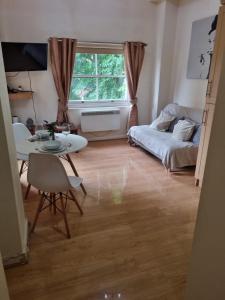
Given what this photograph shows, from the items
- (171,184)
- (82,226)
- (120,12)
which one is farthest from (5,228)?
(120,12)

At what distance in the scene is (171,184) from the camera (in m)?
3.09

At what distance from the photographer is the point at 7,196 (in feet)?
5.17

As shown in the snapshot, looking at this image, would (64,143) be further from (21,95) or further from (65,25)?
(65,25)

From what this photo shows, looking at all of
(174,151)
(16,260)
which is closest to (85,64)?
(174,151)

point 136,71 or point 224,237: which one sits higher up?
point 136,71

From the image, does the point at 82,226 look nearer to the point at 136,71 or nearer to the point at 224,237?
the point at 224,237

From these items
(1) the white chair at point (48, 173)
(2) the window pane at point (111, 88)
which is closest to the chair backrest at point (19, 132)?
(1) the white chair at point (48, 173)

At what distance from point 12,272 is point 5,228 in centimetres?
36

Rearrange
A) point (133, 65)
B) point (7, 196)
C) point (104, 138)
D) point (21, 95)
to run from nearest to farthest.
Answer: point (7, 196) → point (21, 95) → point (133, 65) → point (104, 138)

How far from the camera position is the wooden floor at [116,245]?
1.60 meters

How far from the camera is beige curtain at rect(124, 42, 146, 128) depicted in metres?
4.43

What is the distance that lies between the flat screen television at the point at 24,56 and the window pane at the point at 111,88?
4.00ft

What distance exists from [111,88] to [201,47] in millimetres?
1873

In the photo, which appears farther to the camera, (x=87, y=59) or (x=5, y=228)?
(x=87, y=59)
